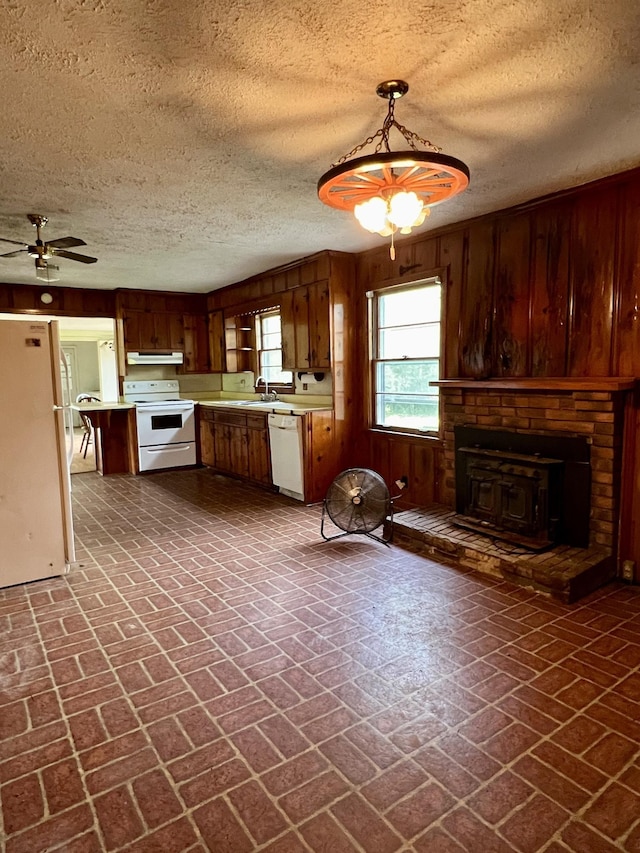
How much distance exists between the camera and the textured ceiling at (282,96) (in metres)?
1.63

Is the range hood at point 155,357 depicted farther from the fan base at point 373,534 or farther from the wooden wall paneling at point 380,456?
the fan base at point 373,534

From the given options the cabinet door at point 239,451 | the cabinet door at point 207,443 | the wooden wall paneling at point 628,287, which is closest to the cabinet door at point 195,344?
the cabinet door at point 207,443

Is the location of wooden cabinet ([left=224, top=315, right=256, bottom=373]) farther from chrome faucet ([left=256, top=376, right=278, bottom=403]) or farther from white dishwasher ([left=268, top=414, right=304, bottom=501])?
white dishwasher ([left=268, top=414, right=304, bottom=501])

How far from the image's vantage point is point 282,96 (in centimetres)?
208

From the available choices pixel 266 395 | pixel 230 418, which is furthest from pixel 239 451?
pixel 266 395

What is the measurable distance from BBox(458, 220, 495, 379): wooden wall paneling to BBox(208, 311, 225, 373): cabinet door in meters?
4.02

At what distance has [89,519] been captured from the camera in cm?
472

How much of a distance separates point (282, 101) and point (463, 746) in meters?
2.67

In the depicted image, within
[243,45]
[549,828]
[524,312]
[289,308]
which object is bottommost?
[549,828]

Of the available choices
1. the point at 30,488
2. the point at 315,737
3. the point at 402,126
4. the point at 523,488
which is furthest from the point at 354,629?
the point at 402,126

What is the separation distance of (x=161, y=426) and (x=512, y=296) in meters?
4.80

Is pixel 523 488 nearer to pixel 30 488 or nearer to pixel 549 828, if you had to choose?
pixel 549 828

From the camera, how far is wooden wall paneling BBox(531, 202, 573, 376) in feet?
11.0

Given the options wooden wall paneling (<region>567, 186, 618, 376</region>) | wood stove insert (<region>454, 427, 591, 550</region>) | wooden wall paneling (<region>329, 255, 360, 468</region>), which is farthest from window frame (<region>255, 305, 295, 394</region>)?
wooden wall paneling (<region>567, 186, 618, 376</region>)
